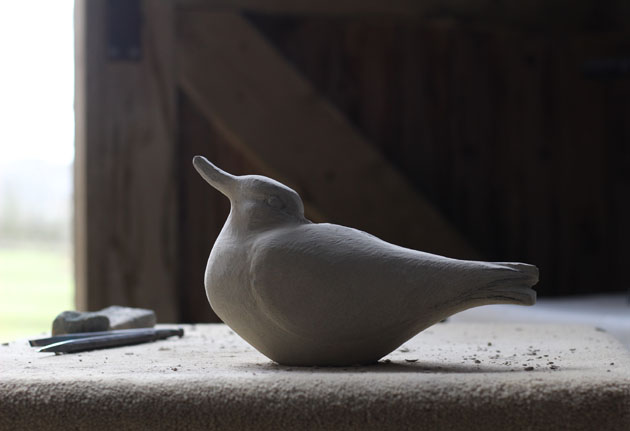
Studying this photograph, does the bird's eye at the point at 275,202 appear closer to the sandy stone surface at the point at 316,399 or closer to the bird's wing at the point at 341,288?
the bird's wing at the point at 341,288

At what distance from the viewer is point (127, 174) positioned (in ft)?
8.75

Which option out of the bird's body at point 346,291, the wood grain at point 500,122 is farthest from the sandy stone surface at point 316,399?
the wood grain at point 500,122

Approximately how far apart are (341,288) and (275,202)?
0.19 meters

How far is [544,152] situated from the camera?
3018 millimetres

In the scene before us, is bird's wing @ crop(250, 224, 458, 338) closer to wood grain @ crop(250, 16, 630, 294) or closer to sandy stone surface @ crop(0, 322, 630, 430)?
sandy stone surface @ crop(0, 322, 630, 430)

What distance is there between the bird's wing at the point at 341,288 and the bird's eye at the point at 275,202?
102 mm

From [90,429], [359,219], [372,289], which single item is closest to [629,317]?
[359,219]

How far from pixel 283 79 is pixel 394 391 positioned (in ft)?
6.57

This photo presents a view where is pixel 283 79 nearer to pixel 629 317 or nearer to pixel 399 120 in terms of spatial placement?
pixel 399 120

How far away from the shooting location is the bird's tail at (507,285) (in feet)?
3.58

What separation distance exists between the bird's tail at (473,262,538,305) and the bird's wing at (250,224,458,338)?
2.0 inches

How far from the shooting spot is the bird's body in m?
1.10

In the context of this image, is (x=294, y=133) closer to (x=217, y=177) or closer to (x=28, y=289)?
(x=217, y=177)

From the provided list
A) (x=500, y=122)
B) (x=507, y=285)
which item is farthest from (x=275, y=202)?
(x=500, y=122)
